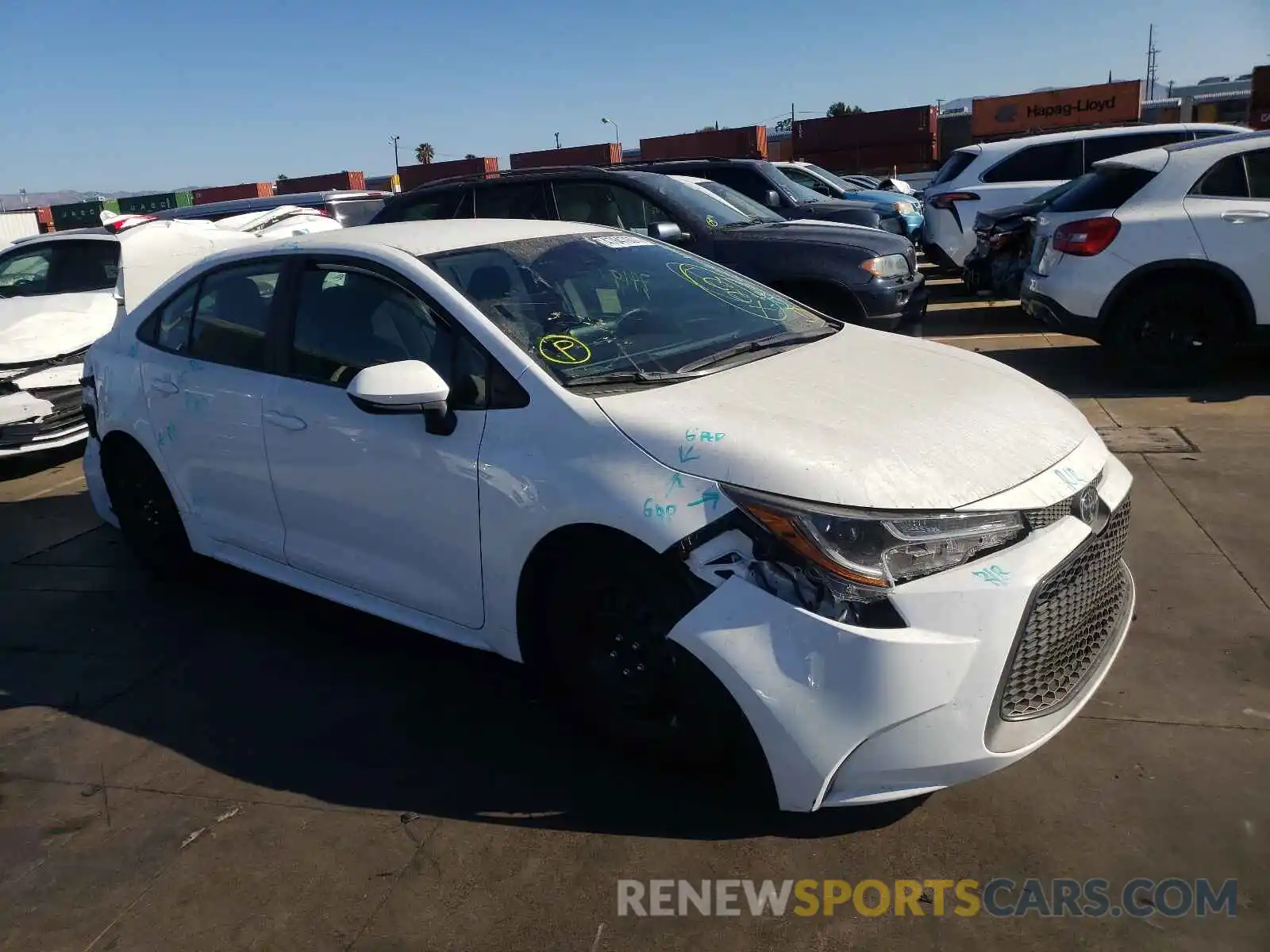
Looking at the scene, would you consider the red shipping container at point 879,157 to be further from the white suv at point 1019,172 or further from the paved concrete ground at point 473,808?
the paved concrete ground at point 473,808

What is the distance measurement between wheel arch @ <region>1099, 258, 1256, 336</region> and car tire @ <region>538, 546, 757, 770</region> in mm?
5633

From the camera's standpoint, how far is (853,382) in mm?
3248

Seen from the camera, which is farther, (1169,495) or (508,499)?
(1169,495)

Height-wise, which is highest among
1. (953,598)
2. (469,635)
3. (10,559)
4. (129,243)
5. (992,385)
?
(129,243)

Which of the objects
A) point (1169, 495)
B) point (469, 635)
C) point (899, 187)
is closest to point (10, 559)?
point (469, 635)

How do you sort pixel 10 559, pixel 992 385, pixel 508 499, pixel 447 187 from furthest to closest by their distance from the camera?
pixel 447 187, pixel 10 559, pixel 992 385, pixel 508 499

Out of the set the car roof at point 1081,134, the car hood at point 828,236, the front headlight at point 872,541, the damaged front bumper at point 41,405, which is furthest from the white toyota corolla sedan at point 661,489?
the car roof at point 1081,134

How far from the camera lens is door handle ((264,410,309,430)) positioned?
148 inches

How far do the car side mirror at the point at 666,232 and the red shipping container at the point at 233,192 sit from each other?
127ft

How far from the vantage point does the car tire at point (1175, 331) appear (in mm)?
6988

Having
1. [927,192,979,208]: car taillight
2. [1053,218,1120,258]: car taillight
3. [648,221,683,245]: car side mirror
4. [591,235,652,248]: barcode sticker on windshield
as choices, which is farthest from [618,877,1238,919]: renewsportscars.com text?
[927,192,979,208]: car taillight

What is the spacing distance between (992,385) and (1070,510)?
0.65 m

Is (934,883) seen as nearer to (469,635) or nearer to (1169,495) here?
(469,635)

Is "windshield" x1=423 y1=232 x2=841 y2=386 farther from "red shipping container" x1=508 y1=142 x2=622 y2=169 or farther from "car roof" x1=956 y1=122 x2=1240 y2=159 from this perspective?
"red shipping container" x1=508 y1=142 x2=622 y2=169
